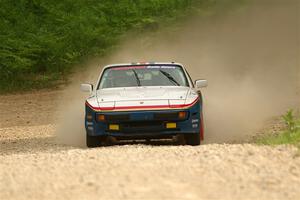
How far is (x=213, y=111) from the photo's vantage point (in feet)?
52.5

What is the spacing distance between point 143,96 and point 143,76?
4.60 ft

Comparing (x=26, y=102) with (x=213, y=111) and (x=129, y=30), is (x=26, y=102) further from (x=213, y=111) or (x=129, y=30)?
(x=213, y=111)

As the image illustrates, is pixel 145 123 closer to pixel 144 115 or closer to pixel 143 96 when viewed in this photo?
pixel 144 115

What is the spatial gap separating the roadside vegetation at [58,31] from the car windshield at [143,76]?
13.9 metres

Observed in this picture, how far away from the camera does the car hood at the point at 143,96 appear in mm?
12391

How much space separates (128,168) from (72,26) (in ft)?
75.6

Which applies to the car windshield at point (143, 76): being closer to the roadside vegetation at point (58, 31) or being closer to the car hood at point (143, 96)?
the car hood at point (143, 96)

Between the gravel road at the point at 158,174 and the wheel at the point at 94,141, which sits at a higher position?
the gravel road at the point at 158,174

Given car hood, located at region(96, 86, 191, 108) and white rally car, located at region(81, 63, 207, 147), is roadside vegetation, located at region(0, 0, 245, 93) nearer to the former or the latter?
car hood, located at region(96, 86, 191, 108)

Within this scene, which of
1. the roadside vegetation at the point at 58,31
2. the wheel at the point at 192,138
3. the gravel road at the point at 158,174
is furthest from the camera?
the roadside vegetation at the point at 58,31

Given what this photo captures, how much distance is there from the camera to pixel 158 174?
7.95 metres

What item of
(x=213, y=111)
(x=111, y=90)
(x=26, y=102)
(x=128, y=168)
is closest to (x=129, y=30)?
(x=26, y=102)

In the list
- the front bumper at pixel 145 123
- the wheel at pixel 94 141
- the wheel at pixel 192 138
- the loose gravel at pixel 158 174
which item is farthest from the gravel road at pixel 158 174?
the wheel at pixel 94 141

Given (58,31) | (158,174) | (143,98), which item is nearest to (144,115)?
(143,98)
